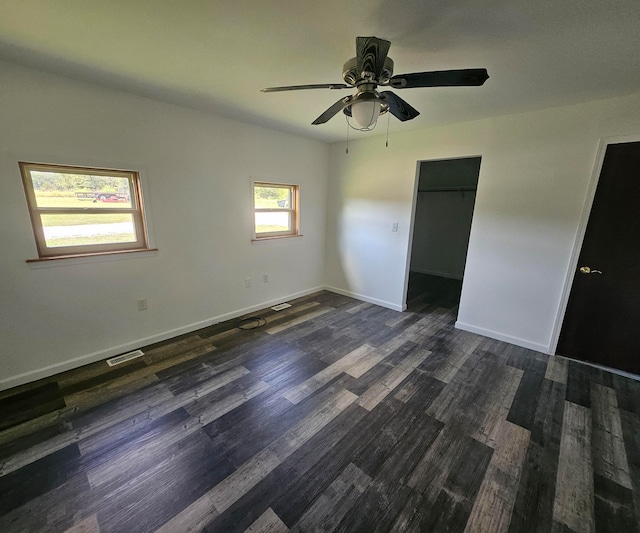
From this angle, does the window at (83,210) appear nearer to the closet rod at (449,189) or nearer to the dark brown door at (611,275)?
the dark brown door at (611,275)

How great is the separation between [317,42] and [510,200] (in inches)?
102

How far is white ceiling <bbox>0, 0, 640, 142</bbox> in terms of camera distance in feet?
4.44

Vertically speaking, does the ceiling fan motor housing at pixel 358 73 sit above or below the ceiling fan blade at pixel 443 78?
above

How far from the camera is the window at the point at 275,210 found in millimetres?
3818

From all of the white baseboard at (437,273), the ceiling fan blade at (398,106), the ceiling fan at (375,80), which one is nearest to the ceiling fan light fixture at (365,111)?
the ceiling fan at (375,80)

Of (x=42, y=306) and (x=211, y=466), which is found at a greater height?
(x=42, y=306)

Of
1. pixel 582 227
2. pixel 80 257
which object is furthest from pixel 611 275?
pixel 80 257

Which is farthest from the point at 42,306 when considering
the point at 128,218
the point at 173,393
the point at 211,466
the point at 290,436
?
the point at 290,436

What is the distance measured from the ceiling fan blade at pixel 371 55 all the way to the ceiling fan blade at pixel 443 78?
4.3 inches

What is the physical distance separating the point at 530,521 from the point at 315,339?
2.13m

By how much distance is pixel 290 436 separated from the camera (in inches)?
72.0

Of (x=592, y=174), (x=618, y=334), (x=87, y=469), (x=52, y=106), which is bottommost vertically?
(x=87, y=469)

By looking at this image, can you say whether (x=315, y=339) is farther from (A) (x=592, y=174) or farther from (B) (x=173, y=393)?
(A) (x=592, y=174)

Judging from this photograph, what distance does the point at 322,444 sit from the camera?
1769 millimetres
